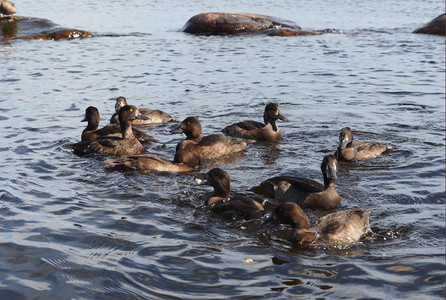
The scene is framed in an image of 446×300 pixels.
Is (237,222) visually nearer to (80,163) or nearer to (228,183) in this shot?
(228,183)

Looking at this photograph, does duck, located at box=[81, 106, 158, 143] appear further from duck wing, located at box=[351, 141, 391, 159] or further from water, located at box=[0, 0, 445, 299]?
duck wing, located at box=[351, 141, 391, 159]

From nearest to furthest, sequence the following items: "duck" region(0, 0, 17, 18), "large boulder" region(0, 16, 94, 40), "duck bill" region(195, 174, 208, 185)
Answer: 1. "duck bill" region(195, 174, 208, 185)
2. "large boulder" region(0, 16, 94, 40)
3. "duck" region(0, 0, 17, 18)

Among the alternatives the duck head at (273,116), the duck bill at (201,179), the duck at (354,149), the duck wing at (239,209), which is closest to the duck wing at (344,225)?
the duck wing at (239,209)

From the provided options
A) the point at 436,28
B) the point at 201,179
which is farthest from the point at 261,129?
the point at 436,28

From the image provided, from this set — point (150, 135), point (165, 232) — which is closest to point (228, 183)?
Result: point (165, 232)

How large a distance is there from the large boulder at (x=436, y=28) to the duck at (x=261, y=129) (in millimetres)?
13534

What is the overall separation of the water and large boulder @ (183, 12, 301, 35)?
1460mm

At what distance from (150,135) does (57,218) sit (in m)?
4.73

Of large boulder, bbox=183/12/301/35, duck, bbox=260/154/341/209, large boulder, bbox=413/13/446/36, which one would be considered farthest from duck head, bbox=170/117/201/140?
large boulder, bbox=413/13/446/36

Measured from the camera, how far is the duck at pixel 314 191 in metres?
8.48

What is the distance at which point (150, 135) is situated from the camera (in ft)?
40.4

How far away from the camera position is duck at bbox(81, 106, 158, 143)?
11.5 metres

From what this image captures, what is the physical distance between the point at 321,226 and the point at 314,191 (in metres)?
1.05

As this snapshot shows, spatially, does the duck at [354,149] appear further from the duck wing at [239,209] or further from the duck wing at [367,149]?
the duck wing at [239,209]
